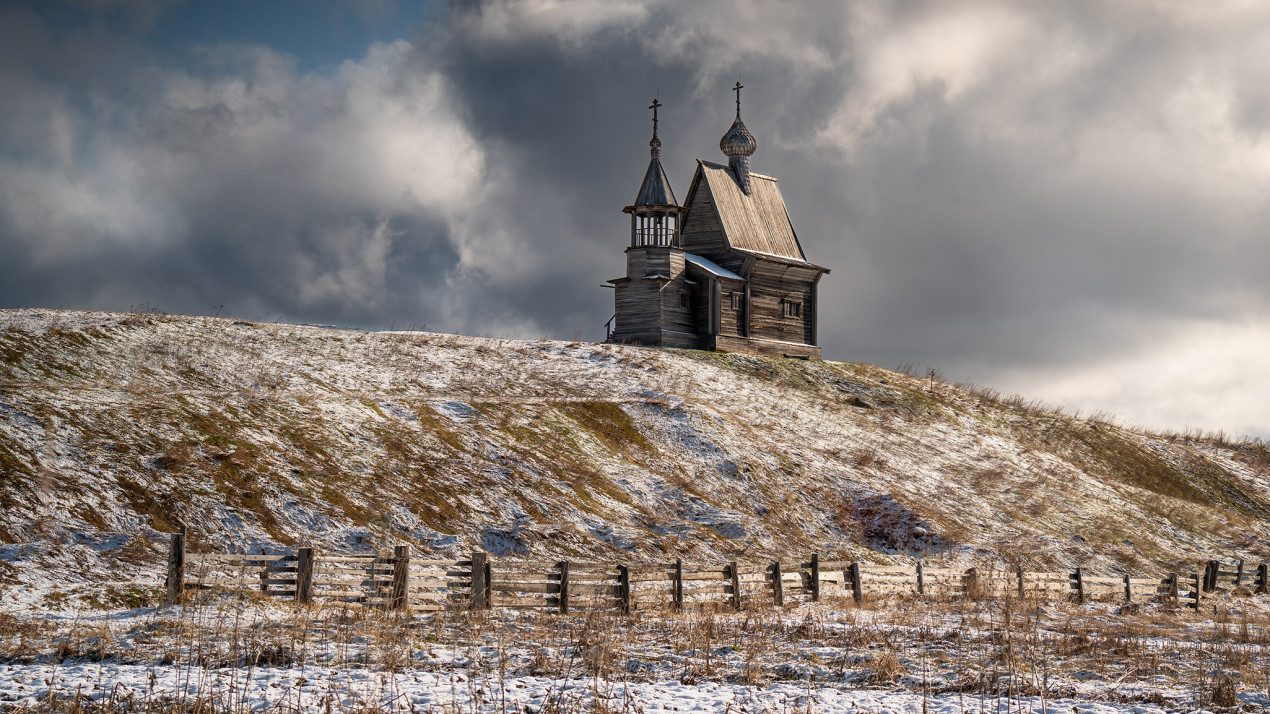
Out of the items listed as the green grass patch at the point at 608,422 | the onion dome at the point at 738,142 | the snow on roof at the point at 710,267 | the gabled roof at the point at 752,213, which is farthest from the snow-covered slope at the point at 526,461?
the onion dome at the point at 738,142

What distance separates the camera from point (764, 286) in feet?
177

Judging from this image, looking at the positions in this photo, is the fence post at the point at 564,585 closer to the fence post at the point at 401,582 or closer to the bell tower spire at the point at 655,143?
the fence post at the point at 401,582

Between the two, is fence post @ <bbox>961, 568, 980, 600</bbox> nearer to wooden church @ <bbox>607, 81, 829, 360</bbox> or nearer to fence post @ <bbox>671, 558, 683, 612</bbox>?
fence post @ <bbox>671, 558, 683, 612</bbox>

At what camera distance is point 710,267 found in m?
52.1

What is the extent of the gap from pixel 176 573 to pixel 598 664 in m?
8.18

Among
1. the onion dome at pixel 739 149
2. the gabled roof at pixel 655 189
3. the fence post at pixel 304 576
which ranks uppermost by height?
the onion dome at pixel 739 149

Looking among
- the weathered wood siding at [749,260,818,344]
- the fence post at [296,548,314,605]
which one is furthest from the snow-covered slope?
the weathered wood siding at [749,260,818,344]

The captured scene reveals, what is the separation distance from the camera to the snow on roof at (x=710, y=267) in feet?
168

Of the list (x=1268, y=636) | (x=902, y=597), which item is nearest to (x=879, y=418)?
(x=902, y=597)

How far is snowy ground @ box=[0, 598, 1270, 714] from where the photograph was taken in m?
11.0

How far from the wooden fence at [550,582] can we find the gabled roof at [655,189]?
30.2 meters

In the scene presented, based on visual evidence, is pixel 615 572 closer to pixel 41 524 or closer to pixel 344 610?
pixel 344 610

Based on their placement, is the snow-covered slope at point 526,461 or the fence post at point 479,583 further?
the snow-covered slope at point 526,461

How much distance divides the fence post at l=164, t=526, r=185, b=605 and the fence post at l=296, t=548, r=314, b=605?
1.82 m
